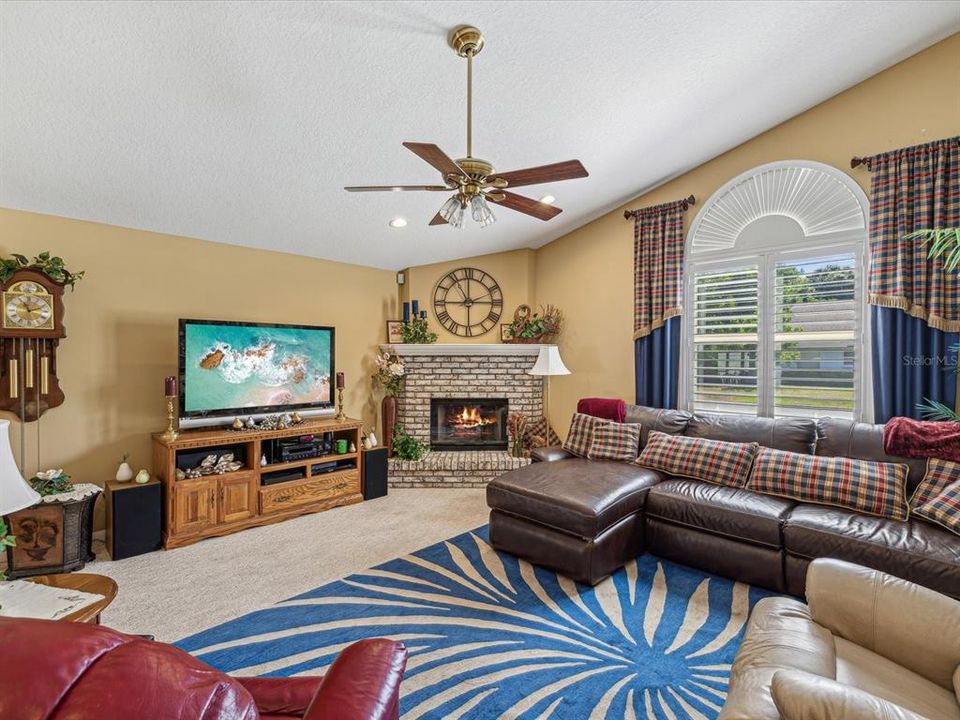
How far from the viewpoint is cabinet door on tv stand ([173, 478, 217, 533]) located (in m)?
3.41

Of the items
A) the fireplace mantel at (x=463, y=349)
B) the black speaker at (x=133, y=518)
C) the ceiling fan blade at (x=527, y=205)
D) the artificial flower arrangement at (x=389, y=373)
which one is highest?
the ceiling fan blade at (x=527, y=205)

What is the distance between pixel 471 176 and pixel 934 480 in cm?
305

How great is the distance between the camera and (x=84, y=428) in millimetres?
3432

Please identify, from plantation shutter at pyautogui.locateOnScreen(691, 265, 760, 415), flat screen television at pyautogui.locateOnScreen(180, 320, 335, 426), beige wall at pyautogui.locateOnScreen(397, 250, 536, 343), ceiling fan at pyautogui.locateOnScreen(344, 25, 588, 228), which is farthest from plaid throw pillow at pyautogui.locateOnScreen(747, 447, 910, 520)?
flat screen television at pyautogui.locateOnScreen(180, 320, 335, 426)

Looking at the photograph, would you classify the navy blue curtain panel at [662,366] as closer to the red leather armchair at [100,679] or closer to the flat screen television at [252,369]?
the flat screen television at [252,369]

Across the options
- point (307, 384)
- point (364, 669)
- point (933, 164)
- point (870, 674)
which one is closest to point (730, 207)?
point (933, 164)

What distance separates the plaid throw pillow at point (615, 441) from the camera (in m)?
3.79

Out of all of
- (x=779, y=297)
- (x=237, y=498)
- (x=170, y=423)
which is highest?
(x=779, y=297)

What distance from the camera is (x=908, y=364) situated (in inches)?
124

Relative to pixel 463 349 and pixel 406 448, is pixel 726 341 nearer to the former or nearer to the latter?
pixel 463 349

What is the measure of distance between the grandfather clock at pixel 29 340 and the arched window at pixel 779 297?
4913mm

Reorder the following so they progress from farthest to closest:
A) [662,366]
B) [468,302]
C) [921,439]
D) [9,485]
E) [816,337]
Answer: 1. [468,302]
2. [662,366]
3. [816,337]
4. [921,439]
5. [9,485]

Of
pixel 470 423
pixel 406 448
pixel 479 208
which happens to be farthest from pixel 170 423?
pixel 470 423

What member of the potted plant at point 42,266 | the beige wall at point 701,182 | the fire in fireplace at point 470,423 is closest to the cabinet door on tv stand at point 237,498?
the potted plant at point 42,266
